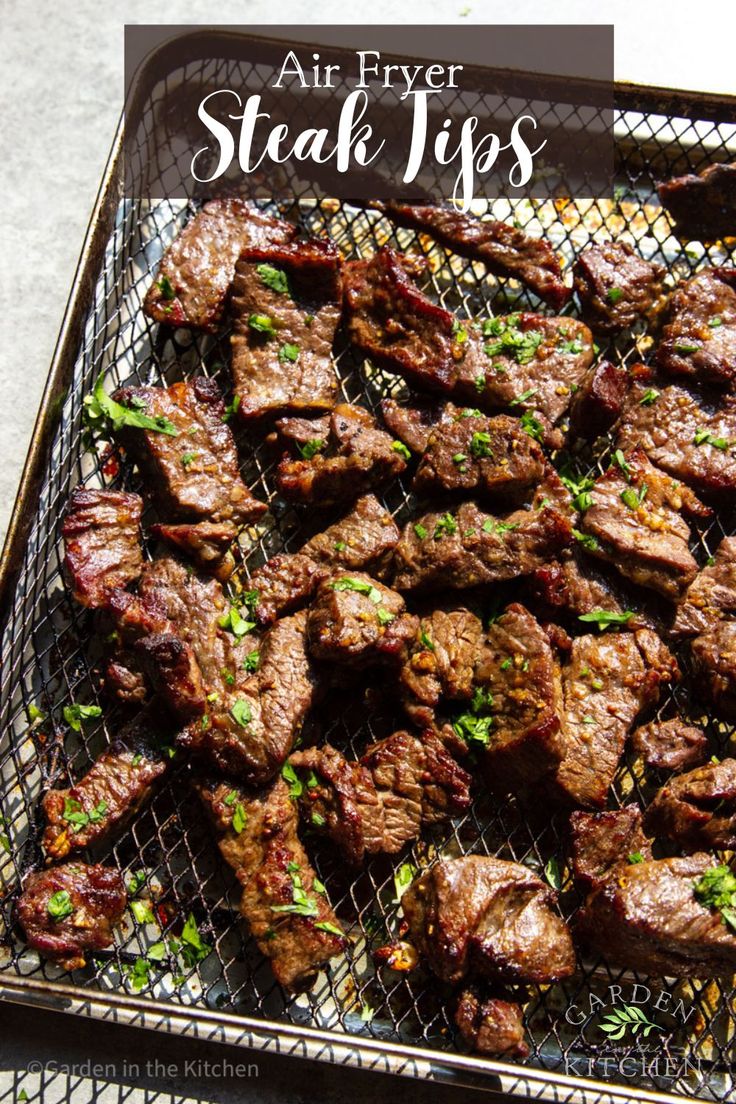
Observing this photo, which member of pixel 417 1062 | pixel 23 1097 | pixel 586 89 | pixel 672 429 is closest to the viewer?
pixel 417 1062

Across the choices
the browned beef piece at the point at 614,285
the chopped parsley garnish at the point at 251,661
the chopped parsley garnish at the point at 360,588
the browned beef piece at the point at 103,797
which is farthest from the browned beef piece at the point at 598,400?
the browned beef piece at the point at 103,797

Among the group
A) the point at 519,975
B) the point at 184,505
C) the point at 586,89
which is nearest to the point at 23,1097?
the point at 519,975

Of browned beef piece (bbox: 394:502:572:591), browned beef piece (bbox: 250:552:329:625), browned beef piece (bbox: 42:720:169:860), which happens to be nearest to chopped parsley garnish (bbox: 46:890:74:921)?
browned beef piece (bbox: 42:720:169:860)

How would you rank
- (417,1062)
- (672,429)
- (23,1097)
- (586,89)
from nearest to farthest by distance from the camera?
(417,1062) < (23,1097) < (672,429) < (586,89)

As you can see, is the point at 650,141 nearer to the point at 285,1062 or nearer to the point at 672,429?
the point at 672,429

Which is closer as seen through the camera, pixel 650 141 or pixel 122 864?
pixel 122 864
